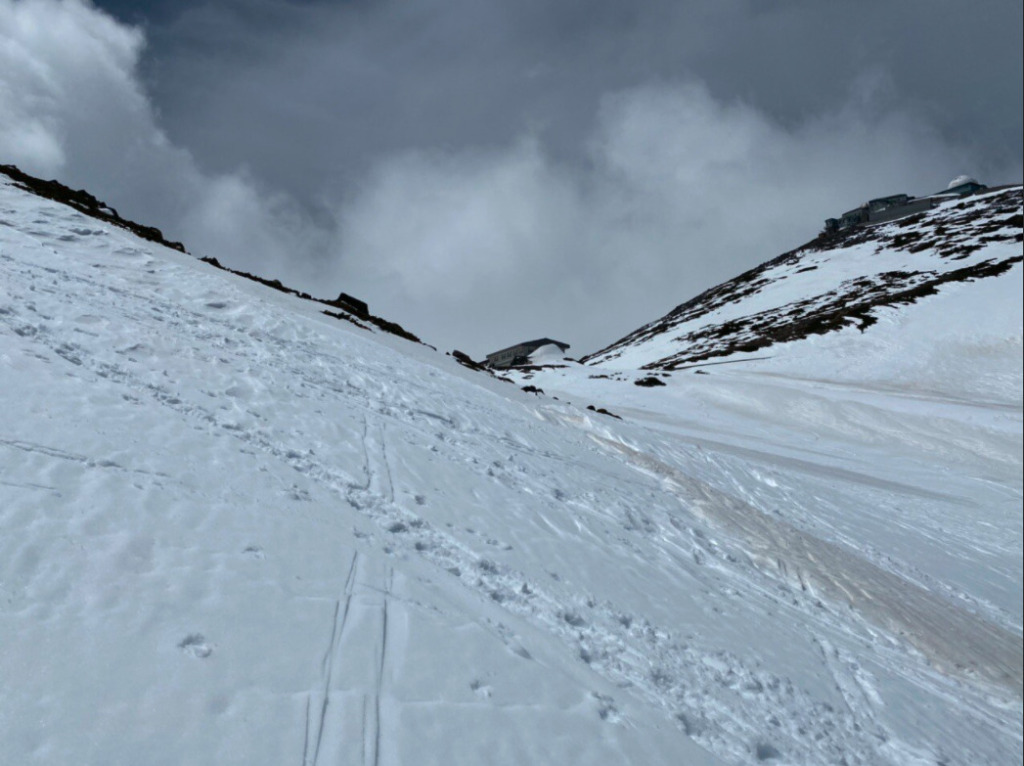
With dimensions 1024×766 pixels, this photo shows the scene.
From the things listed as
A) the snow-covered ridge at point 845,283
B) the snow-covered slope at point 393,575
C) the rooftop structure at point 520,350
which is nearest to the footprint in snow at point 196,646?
the snow-covered slope at point 393,575

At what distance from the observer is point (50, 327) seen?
921cm

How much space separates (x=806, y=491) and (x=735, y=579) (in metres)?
7.15

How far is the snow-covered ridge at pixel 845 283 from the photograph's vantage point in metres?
45.2

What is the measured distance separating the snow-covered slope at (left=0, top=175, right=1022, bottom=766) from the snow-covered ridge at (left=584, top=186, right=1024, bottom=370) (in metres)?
28.1

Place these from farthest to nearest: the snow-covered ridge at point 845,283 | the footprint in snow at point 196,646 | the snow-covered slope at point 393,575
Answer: the snow-covered ridge at point 845,283 → the footprint in snow at point 196,646 → the snow-covered slope at point 393,575

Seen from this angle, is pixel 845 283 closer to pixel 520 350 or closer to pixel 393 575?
pixel 520 350

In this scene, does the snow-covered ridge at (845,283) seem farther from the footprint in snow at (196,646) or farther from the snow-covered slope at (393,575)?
the footprint in snow at (196,646)

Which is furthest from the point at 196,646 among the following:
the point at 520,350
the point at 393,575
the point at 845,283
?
the point at 520,350

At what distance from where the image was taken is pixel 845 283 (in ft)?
215

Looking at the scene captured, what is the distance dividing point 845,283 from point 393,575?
2802 inches

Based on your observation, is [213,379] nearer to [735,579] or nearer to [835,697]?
[735,579]

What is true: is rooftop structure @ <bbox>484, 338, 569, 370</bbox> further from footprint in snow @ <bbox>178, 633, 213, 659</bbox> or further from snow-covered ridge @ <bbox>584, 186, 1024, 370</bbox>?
footprint in snow @ <bbox>178, 633, 213, 659</bbox>

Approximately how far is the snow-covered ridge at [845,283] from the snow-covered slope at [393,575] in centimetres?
2807

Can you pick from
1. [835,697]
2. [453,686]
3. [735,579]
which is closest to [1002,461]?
[735,579]
